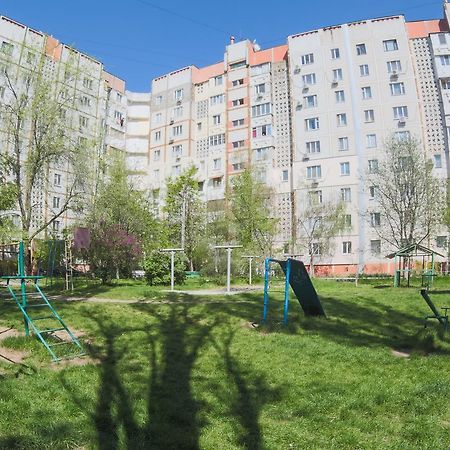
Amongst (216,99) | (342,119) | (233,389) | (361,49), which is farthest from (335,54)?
(233,389)

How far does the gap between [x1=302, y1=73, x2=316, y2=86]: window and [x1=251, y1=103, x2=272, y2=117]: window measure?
447cm

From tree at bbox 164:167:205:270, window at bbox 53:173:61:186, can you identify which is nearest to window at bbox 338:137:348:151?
tree at bbox 164:167:205:270

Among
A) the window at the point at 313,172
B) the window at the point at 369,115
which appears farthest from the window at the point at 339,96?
the window at the point at 313,172

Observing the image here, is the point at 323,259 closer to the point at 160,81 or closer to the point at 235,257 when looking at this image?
the point at 235,257

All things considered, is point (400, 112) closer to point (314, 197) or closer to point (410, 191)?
point (314, 197)

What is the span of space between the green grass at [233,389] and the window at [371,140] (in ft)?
122

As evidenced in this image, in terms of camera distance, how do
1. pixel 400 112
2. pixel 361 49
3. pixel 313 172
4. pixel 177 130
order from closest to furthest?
pixel 400 112, pixel 313 172, pixel 361 49, pixel 177 130

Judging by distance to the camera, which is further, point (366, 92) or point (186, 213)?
point (366, 92)

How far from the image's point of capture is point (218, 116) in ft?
176

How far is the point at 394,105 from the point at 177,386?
145 feet

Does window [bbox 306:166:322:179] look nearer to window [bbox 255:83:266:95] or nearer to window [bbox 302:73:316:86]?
window [bbox 302:73:316:86]

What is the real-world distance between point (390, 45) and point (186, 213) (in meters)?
26.9

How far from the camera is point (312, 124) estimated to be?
154ft

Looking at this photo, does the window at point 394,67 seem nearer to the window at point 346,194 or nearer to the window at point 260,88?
the window at point 346,194
